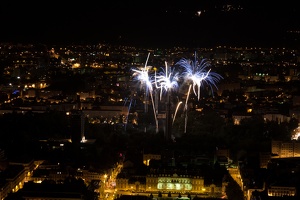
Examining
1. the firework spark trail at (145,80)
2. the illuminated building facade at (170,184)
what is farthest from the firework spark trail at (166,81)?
the illuminated building facade at (170,184)

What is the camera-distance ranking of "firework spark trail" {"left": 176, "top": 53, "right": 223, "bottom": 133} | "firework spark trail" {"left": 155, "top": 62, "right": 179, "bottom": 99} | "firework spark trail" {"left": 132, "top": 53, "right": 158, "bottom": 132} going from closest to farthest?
1. "firework spark trail" {"left": 155, "top": 62, "right": 179, "bottom": 99}
2. "firework spark trail" {"left": 132, "top": 53, "right": 158, "bottom": 132}
3. "firework spark trail" {"left": 176, "top": 53, "right": 223, "bottom": 133}

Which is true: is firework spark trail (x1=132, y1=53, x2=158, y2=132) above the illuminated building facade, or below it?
above

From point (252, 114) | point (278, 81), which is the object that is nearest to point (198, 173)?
point (252, 114)

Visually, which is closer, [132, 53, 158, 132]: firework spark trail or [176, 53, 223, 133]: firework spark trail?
[132, 53, 158, 132]: firework spark trail

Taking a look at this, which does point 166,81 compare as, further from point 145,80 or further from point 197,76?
point 197,76

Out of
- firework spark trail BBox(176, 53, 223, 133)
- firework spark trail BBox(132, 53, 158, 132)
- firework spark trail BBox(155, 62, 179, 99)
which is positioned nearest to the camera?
firework spark trail BBox(155, 62, 179, 99)

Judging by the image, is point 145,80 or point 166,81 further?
point 145,80

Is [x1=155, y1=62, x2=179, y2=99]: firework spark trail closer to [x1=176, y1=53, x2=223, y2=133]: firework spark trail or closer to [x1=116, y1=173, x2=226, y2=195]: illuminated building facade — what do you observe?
[x1=176, y1=53, x2=223, y2=133]: firework spark trail

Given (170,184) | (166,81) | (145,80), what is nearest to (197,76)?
(145,80)

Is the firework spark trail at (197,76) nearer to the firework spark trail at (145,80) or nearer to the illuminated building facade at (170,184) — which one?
the firework spark trail at (145,80)

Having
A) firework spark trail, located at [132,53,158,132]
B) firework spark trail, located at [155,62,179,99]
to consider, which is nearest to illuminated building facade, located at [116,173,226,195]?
firework spark trail, located at [155,62,179,99]

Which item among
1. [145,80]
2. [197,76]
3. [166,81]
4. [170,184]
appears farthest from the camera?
[197,76]
